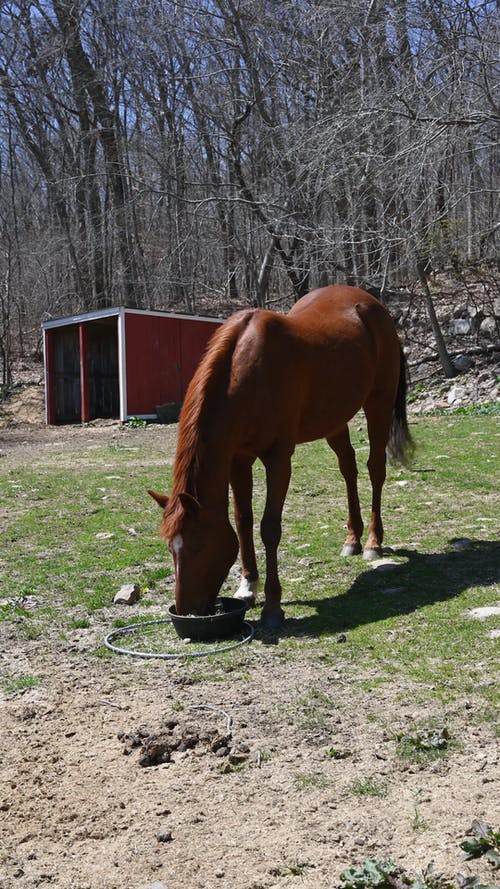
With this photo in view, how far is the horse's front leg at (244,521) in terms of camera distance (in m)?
4.41

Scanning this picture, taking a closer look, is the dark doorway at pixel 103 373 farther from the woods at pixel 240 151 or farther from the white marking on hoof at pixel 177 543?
the white marking on hoof at pixel 177 543

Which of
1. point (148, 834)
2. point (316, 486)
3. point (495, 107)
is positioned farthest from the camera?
point (495, 107)

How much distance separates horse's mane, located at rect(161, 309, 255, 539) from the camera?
382 centimetres

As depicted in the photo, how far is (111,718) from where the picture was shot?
2975 millimetres

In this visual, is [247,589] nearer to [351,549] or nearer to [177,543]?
[177,543]

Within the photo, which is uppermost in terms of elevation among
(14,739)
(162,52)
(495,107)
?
(162,52)

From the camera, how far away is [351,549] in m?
5.23

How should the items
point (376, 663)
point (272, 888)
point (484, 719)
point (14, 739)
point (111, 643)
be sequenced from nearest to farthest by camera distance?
→ point (272, 888) → point (484, 719) → point (14, 739) → point (376, 663) → point (111, 643)

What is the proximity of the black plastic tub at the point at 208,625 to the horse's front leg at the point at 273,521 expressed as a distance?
192 mm

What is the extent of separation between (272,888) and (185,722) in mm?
1036

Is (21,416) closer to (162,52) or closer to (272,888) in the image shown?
(162,52)

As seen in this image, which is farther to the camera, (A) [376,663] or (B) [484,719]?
(A) [376,663]

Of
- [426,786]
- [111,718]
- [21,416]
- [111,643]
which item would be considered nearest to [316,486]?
[111,643]

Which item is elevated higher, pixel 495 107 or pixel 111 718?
pixel 495 107
